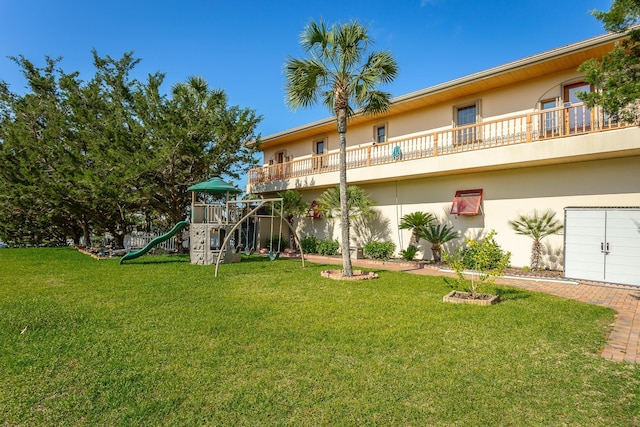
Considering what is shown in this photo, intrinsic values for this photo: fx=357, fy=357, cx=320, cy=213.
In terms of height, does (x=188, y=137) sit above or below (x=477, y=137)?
above

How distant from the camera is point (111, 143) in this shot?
59.9ft

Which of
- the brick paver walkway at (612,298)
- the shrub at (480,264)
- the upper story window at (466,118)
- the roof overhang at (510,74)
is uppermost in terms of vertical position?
the roof overhang at (510,74)

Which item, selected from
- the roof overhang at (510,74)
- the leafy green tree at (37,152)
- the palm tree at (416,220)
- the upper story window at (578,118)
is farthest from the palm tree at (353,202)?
the leafy green tree at (37,152)

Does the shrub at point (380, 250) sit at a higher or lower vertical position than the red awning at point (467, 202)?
lower

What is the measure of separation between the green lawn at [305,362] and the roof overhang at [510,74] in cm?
787

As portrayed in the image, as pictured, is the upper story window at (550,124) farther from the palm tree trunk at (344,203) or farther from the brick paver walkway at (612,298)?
the palm tree trunk at (344,203)

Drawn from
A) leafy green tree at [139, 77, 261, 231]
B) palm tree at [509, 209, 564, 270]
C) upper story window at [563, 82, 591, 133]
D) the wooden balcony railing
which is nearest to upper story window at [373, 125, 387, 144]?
the wooden balcony railing

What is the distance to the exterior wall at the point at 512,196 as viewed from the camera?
36.4 feet

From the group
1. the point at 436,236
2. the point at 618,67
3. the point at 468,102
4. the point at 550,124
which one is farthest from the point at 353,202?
the point at 618,67

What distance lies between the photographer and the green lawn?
343cm

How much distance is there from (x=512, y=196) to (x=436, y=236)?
10.1 feet

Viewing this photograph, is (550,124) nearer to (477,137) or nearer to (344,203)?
(477,137)

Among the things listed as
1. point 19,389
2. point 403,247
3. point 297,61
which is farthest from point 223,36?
point 19,389

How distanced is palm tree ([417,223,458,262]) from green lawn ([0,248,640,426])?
5.64 metres
